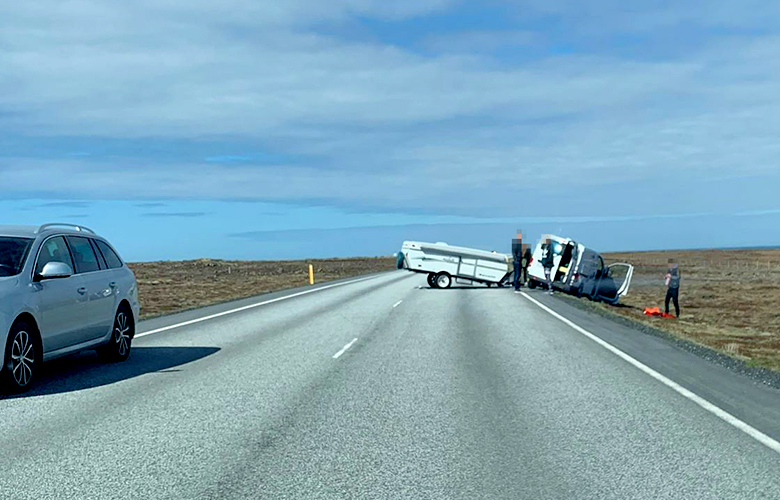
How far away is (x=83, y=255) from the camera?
1235cm

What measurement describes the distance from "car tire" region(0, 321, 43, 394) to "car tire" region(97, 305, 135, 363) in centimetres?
211

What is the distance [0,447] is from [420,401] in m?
4.07

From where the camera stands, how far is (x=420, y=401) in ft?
31.0

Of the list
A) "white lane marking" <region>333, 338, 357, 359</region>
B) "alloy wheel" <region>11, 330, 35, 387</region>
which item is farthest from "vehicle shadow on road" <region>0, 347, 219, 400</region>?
"white lane marking" <region>333, 338, 357, 359</region>

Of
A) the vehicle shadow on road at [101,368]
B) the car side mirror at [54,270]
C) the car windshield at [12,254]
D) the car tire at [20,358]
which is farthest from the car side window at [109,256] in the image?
the car tire at [20,358]

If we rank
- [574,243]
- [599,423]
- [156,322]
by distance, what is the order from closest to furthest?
1. [599,423]
2. [156,322]
3. [574,243]

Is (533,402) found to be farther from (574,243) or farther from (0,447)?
(574,243)

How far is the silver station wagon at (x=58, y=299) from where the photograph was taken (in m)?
9.98

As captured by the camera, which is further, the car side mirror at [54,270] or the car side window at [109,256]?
the car side window at [109,256]

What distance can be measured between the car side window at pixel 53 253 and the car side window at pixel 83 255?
15 centimetres

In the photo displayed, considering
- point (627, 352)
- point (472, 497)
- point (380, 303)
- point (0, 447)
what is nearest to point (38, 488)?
point (0, 447)

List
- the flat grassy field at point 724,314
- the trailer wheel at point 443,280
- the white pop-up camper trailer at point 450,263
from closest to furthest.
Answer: the flat grassy field at point 724,314 → the white pop-up camper trailer at point 450,263 → the trailer wheel at point 443,280

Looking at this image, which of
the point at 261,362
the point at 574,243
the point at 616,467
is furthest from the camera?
the point at 574,243

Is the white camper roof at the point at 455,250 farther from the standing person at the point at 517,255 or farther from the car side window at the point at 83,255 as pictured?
the car side window at the point at 83,255
